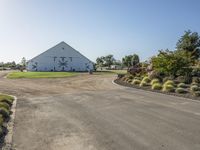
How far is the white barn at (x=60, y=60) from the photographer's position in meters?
68.9

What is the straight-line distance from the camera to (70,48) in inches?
2793

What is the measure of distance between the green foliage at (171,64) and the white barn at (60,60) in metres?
42.5

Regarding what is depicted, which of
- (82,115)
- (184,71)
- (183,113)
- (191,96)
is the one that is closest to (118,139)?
(82,115)

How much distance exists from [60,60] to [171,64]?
44957 mm

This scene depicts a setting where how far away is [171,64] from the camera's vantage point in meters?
29.1

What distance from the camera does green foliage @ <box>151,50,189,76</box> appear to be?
2916 cm

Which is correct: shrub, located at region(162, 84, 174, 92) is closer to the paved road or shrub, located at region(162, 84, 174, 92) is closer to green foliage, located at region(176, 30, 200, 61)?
the paved road

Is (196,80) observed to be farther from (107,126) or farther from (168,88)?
(107,126)

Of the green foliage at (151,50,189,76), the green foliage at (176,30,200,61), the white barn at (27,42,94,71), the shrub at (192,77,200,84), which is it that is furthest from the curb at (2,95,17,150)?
the white barn at (27,42,94,71)

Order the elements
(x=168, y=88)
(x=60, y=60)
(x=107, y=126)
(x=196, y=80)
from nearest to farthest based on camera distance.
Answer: (x=107, y=126) < (x=168, y=88) < (x=196, y=80) < (x=60, y=60)

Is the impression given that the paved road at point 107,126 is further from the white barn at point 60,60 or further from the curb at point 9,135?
the white barn at point 60,60

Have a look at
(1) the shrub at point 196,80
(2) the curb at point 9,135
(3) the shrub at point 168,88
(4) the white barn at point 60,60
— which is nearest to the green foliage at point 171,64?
(1) the shrub at point 196,80

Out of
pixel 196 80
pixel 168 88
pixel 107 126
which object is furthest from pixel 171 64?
pixel 107 126

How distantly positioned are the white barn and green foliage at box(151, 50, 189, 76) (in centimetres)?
4245
